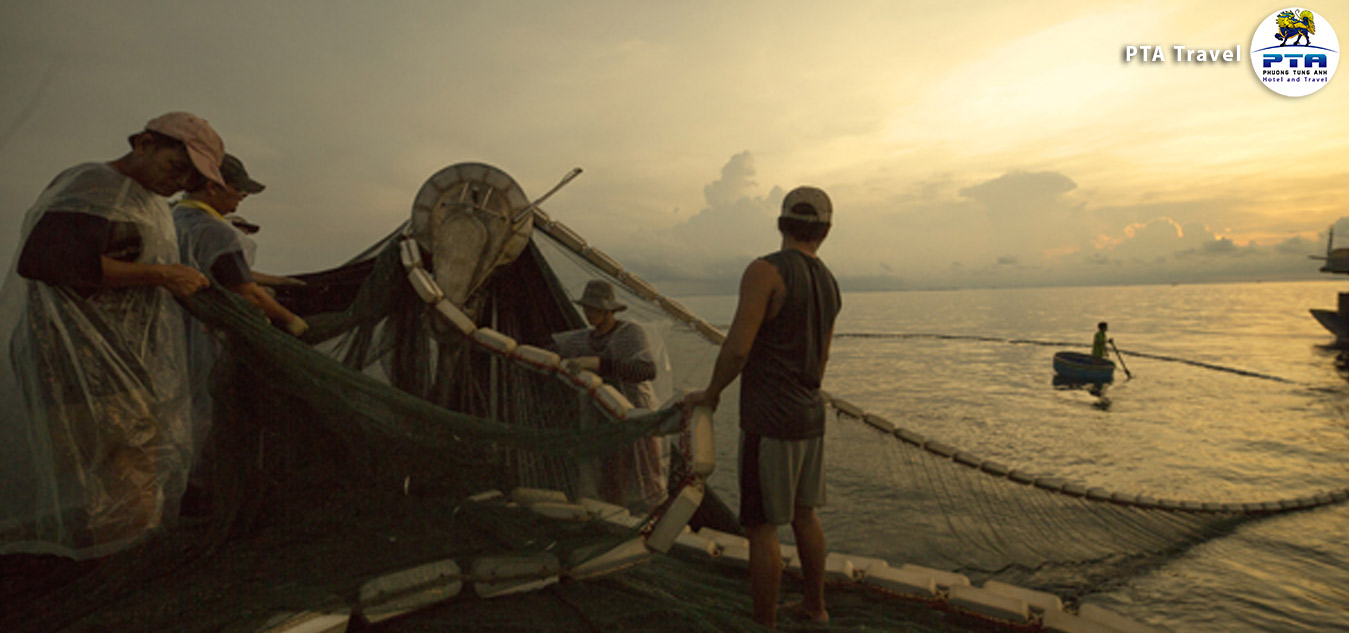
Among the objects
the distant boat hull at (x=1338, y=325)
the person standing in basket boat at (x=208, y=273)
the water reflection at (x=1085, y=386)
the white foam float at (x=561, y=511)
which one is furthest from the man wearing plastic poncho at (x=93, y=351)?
the distant boat hull at (x=1338, y=325)

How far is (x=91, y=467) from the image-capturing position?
2500mm

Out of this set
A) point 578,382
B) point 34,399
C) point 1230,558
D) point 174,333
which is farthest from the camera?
point 1230,558

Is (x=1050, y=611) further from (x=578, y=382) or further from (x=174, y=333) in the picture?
(x=174, y=333)

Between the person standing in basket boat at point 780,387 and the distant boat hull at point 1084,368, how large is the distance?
845 inches

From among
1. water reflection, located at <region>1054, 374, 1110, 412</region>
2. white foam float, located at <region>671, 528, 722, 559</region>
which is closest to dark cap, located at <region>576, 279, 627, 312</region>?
white foam float, located at <region>671, 528, 722, 559</region>

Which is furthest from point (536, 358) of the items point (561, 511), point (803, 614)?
point (803, 614)

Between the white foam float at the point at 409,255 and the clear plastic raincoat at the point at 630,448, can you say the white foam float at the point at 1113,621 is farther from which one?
the white foam float at the point at 409,255

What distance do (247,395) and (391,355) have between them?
3.14 ft

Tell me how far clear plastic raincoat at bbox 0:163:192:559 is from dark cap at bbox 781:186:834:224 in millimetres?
2869

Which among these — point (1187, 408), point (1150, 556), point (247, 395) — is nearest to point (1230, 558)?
point (1150, 556)

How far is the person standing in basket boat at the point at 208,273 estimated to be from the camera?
313 cm

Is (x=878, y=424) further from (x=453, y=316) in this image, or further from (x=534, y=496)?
(x=453, y=316)

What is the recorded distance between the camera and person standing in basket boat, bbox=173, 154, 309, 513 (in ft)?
10.3

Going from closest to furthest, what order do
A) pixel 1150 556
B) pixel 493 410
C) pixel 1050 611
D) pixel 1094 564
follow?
pixel 1050 611
pixel 493 410
pixel 1094 564
pixel 1150 556
